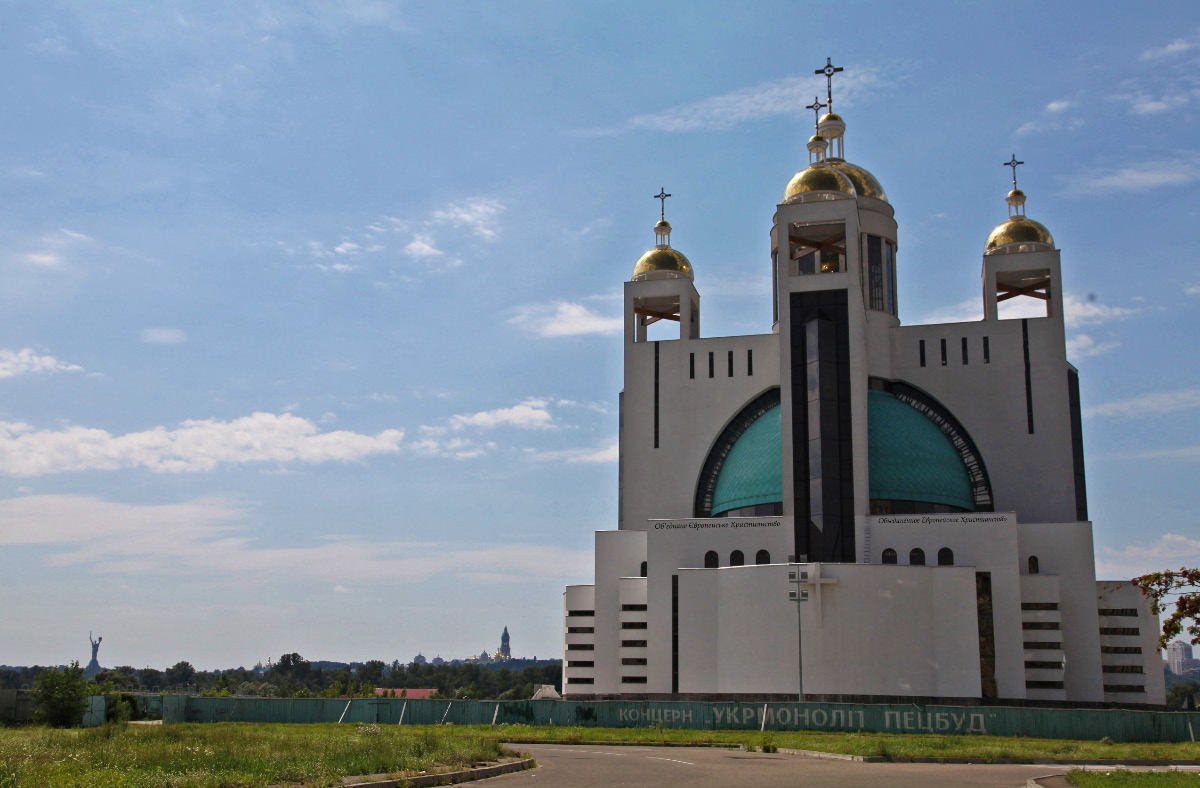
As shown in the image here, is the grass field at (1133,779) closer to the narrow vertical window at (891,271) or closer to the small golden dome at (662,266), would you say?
the narrow vertical window at (891,271)

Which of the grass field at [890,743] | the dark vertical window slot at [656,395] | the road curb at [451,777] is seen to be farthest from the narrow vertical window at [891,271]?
the road curb at [451,777]

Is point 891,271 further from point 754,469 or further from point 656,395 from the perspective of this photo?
point 754,469

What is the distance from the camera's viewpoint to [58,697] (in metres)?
32.9

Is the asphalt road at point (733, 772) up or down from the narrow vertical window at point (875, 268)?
down

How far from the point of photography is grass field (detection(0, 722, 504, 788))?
46.0ft

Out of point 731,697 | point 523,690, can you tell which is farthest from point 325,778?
point 523,690

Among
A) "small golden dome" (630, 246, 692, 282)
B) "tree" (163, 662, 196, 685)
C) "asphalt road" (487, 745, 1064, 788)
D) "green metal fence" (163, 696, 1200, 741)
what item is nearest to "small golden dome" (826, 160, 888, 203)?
"small golden dome" (630, 246, 692, 282)

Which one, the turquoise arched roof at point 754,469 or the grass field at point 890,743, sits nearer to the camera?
the grass field at point 890,743

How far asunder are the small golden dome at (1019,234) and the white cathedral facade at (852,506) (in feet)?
0.66

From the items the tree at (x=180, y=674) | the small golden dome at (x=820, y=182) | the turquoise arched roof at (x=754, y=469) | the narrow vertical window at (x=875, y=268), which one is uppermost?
the small golden dome at (x=820, y=182)

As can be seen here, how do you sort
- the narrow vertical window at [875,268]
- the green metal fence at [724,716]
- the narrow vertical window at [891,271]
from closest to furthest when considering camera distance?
the green metal fence at [724,716], the narrow vertical window at [875,268], the narrow vertical window at [891,271]

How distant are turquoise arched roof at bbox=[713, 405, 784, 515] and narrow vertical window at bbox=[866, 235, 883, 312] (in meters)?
9.79

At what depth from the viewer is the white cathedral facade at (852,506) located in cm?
4428

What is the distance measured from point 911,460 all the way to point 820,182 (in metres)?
14.8
